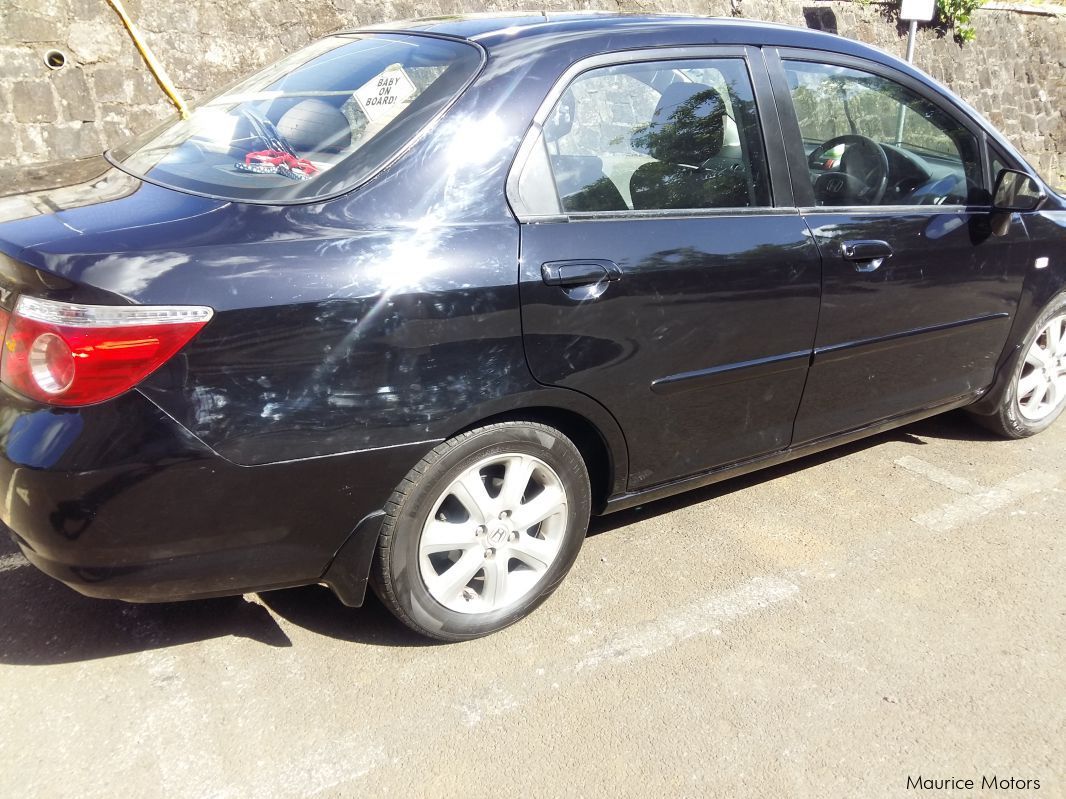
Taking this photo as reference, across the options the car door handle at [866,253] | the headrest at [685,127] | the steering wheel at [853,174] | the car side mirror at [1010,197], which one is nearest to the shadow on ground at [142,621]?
the headrest at [685,127]

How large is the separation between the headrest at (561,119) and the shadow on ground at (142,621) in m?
1.56

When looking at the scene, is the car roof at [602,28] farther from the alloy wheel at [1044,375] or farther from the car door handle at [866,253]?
the alloy wheel at [1044,375]

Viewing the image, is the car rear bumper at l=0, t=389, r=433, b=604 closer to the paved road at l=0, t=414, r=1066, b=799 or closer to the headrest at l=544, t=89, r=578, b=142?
the paved road at l=0, t=414, r=1066, b=799

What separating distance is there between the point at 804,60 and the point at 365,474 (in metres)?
2.16

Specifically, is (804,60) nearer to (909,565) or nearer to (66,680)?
(909,565)

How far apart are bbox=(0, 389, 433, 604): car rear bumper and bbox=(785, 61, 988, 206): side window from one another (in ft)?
6.33

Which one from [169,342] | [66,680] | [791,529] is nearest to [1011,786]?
[791,529]

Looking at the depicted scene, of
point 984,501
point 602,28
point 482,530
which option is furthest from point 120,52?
point 984,501

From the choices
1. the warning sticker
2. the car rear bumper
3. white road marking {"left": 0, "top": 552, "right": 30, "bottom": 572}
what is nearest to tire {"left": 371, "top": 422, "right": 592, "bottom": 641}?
the car rear bumper

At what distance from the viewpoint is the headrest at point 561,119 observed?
2.63 m

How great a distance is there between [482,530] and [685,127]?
147cm

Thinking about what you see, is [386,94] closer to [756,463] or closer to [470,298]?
[470,298]

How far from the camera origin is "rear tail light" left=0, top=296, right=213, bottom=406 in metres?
2.02

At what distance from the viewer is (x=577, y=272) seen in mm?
2551
